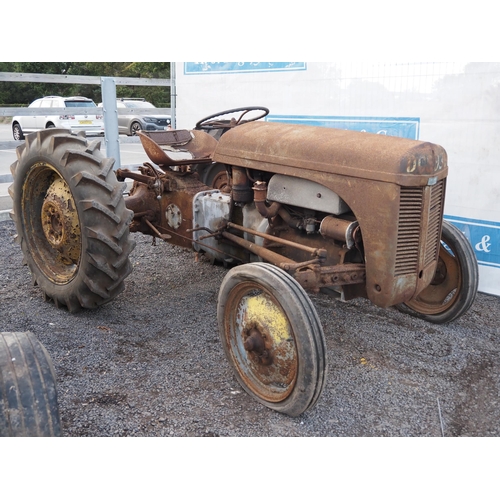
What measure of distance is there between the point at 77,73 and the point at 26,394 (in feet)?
85.6

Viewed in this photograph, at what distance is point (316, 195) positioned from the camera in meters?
3.41

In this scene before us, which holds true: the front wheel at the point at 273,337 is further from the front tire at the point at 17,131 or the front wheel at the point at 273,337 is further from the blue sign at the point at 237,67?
the front tire at the point at 17,131

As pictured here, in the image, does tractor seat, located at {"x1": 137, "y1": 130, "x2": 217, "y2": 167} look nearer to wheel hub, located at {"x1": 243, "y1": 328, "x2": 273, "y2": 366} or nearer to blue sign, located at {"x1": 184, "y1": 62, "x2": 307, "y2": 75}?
blue sign, located at {"x1": 184, "y1": 62, "x2": 307, "y2": 75}

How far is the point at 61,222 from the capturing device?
13.6 feet

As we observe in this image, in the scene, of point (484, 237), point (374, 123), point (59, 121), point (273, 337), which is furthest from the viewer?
point (59, 121)

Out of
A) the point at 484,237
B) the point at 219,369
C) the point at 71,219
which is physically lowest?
the point at 219,369

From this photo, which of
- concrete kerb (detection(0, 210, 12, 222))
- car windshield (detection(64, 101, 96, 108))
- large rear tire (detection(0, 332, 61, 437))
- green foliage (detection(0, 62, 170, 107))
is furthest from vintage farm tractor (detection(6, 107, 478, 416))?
green foliage (detection(0, 62, 170, 107))

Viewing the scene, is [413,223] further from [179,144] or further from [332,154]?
[179,144]

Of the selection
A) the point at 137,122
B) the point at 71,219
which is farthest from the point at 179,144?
the point at 137,122

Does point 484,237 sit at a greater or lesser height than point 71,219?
lesser

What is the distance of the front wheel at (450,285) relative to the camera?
4031 millimetres

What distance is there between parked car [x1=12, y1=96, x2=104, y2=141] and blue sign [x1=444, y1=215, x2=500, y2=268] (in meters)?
10.1
